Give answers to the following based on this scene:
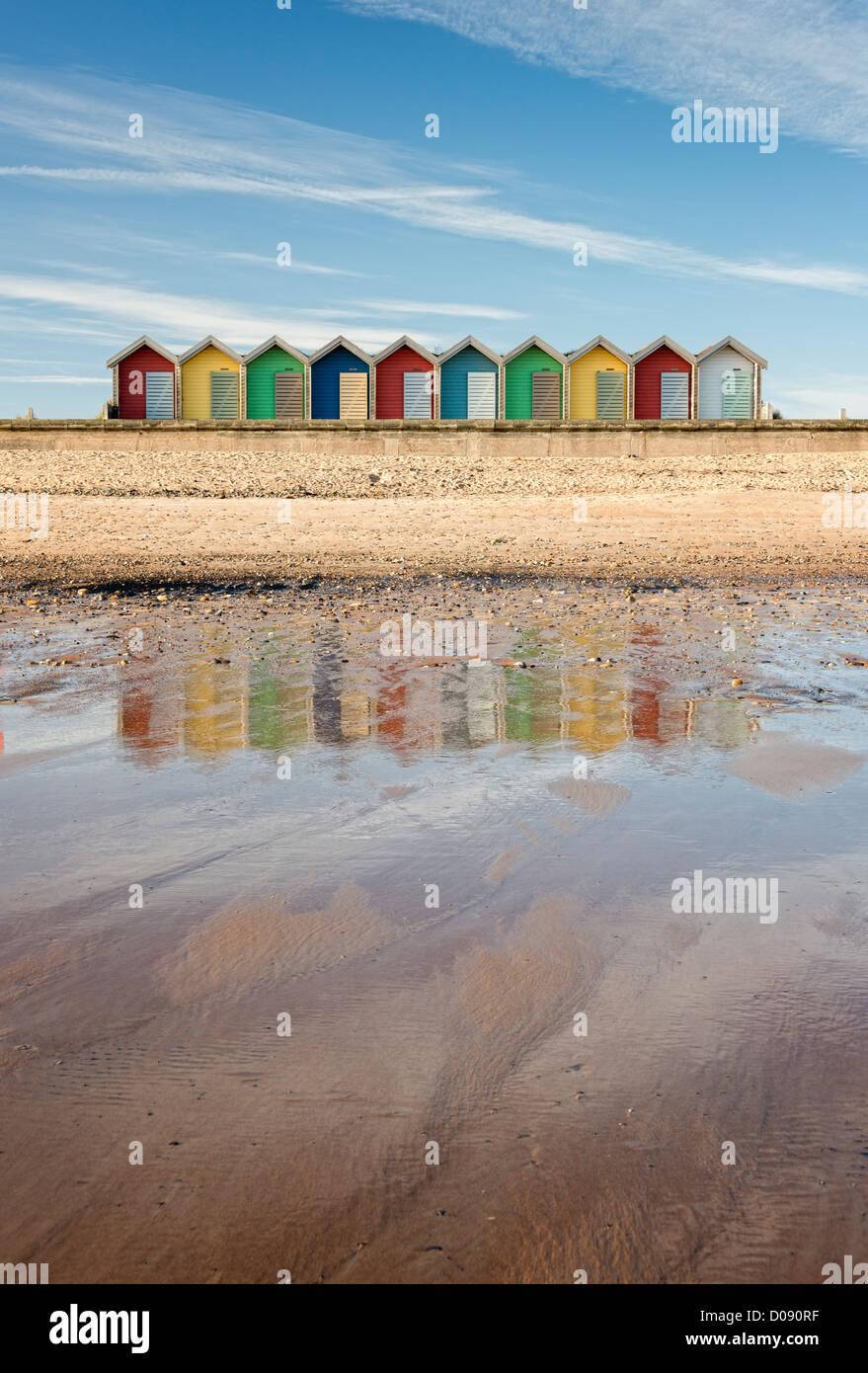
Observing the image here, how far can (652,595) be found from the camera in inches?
516

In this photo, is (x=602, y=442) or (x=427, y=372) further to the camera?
(x=427, y=372)

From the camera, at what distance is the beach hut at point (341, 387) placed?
37.5 m

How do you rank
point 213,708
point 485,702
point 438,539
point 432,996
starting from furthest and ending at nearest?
point 438,539
point 485,702
point 213,708
point 432,996

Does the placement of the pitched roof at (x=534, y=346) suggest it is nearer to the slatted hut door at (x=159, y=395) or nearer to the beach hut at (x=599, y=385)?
the beach hut at (x=599, y=385)

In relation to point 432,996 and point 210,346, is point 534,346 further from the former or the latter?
point 432,996

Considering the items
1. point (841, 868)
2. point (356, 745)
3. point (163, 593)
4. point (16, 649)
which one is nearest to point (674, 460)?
point (163, 593)

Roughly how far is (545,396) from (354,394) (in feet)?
20.9

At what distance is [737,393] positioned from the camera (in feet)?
126

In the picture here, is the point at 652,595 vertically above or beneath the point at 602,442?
beneath

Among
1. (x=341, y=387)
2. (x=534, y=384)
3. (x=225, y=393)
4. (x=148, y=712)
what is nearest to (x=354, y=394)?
(x=341, y=387)

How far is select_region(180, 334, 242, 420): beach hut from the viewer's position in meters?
37.8

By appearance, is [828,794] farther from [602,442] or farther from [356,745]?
[602,442]

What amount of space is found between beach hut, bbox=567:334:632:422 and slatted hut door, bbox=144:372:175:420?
1337cm
